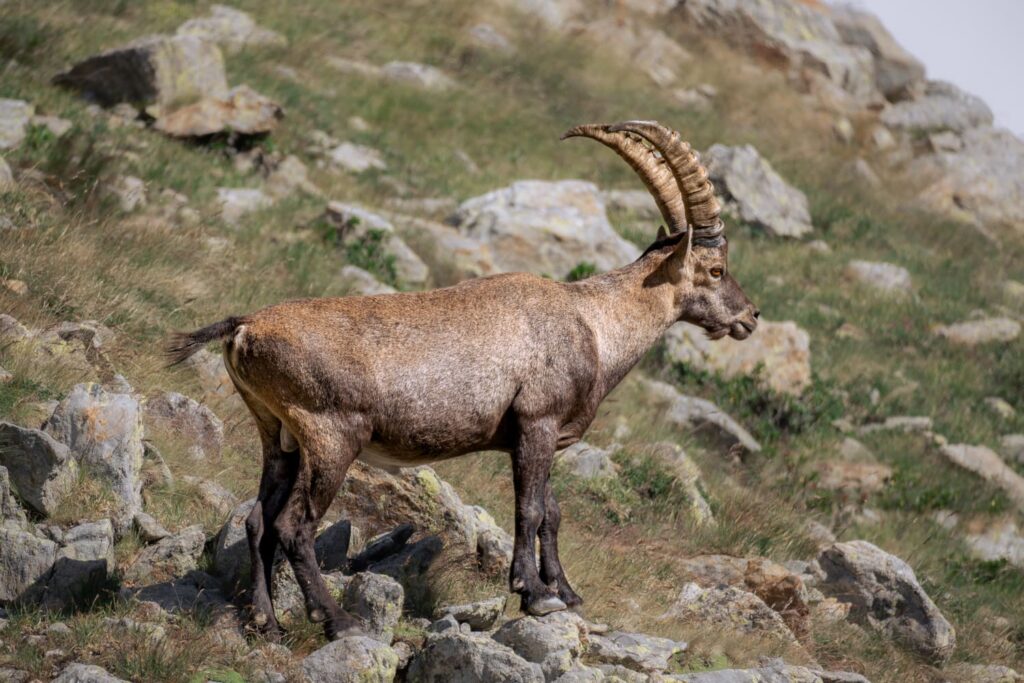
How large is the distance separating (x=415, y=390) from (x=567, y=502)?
139 inches

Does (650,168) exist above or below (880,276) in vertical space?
above

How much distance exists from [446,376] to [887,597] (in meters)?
4.68

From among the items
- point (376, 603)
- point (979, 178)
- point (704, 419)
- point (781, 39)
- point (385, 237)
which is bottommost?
point (781, 39)

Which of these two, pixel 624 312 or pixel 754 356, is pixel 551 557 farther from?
pixel 754 356

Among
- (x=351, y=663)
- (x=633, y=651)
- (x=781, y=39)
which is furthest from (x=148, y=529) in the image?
(x=781, y=39)

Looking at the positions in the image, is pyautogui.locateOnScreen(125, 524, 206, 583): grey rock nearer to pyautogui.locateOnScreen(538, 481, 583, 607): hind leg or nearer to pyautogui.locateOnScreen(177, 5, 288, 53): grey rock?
pyautogui.locateOnScreen(538, 481, 583, 607): hind leg

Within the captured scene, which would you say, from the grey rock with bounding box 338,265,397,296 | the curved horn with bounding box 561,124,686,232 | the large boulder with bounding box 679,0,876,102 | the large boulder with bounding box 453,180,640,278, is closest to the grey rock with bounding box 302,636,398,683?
the curved horn with bounding box 561,124,686,232

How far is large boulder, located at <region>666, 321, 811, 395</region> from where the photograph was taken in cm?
1465

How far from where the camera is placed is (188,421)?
8.17 metres

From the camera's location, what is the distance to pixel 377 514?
7.68m

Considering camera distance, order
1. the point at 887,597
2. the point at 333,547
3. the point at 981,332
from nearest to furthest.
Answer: the point at 333,547, the point at 887,597, the point at 981,332

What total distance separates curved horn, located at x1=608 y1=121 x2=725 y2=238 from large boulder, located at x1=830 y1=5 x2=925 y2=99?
2426cm

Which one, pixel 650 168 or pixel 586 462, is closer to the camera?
pixel 650 168

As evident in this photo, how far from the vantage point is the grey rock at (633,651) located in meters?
6.55
